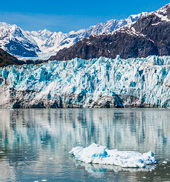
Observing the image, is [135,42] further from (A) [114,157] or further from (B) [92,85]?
(A) [114,157]

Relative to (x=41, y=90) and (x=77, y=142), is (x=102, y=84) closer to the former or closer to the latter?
(x=41, y=90)

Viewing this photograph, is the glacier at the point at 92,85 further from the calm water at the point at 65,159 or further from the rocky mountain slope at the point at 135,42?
the rocky mountain slope at the point at 135,42

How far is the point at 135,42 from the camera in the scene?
142250mm

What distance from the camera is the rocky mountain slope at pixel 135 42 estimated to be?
140 metres

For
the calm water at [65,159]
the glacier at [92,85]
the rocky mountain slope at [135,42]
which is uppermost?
the rocky mountain slope at [135,42]

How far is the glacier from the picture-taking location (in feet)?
186

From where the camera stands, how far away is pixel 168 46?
138250 mm

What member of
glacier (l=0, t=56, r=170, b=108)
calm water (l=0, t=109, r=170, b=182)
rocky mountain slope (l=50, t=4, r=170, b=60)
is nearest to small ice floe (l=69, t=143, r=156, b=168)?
calm water (l=0, t=109, r=170, b=182)

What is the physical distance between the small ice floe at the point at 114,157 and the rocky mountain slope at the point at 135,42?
129956 millimetres

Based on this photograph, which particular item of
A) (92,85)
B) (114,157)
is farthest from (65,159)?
(92,85)

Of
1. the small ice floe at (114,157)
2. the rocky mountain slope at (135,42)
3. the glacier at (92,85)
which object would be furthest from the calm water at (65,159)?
the rocky mountain slope at (135,42)

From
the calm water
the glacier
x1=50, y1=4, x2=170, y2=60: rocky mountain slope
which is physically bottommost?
the calm water

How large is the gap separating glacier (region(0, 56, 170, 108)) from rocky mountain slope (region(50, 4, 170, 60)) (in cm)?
7941

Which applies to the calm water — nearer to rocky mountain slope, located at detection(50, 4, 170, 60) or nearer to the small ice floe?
the small ice floe
